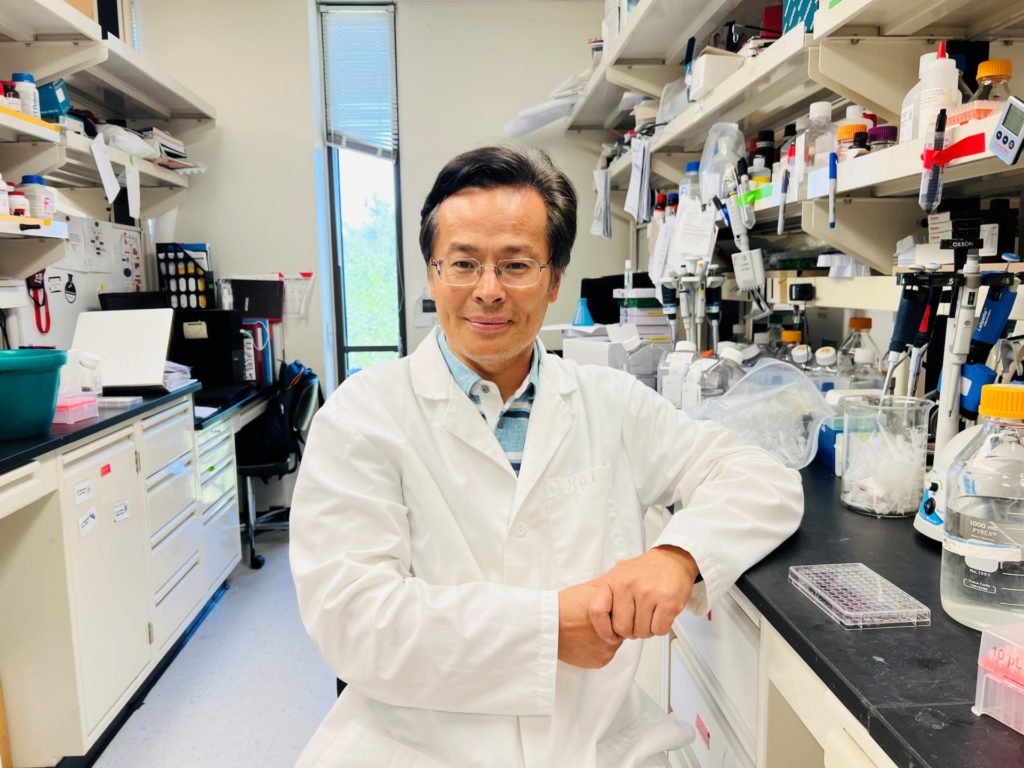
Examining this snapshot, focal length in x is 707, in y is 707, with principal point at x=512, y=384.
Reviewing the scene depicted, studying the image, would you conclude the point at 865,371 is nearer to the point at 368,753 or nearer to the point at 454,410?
the point at 454,410

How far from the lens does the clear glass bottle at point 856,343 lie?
1.77 m

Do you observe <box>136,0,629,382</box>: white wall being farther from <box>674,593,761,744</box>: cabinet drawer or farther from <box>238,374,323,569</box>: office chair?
<box>674,593,761,744</box>: cabinet drawer

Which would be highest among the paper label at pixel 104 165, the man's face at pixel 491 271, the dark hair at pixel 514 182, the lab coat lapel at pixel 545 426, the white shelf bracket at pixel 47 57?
the white shelf bracket at pixel 47 57

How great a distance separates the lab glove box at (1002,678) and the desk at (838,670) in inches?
0.4

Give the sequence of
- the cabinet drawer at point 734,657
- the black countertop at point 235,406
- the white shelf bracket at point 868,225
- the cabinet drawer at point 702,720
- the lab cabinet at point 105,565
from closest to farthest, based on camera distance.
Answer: the cabinet drawer at point 734,657 → the cabinet drawer at point 702,720 → the white shelf bracket at point 868,225 → the lab cabinet at point 105,565 → the black countertop at point 235,406

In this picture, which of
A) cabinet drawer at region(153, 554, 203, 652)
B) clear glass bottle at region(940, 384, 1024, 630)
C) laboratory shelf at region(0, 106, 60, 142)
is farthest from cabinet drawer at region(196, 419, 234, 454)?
clear glass bottle at region(940, 384, 1024, 630)

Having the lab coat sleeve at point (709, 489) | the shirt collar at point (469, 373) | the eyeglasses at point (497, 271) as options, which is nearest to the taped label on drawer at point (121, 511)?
the shirt collar at point (469, 373)

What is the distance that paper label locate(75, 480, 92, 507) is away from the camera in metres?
1.89

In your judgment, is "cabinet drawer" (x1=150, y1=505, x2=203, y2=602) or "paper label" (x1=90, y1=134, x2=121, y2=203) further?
"paper label" (x1=90, y1=134, x2=121, y2=203)

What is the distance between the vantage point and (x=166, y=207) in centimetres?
372

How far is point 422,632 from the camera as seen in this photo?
910 millimetres

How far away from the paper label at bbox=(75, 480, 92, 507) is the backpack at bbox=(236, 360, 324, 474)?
4.74 feet

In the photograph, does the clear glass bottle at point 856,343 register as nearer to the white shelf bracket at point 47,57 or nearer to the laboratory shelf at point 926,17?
the laboratory shelf at point 926,17

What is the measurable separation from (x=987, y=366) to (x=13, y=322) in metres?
3.03
